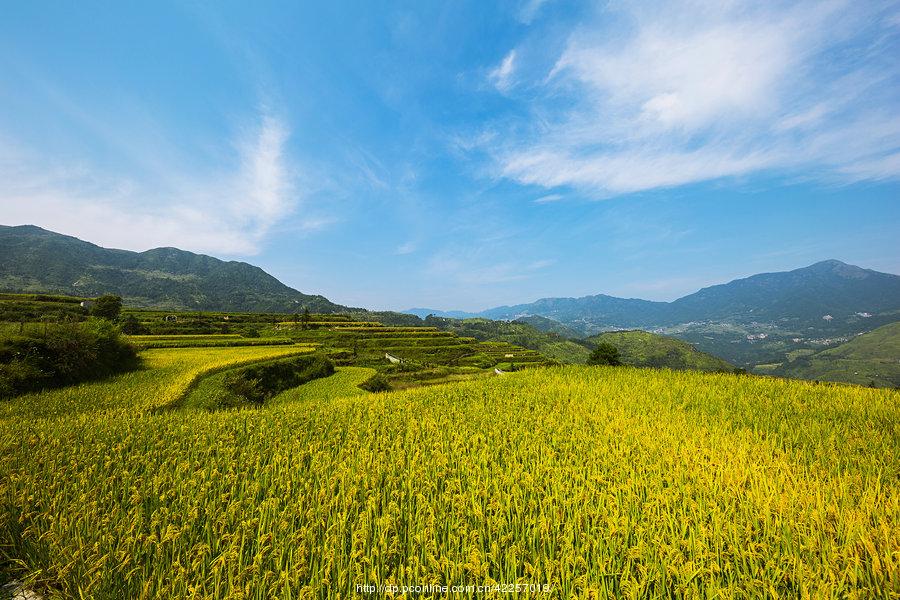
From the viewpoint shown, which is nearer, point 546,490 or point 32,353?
point 546,490

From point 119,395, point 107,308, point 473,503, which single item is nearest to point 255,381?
point 119,395

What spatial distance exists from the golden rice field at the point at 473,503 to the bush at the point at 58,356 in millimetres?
6530

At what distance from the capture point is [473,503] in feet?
13.3

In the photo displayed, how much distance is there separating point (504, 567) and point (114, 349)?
23047 mm

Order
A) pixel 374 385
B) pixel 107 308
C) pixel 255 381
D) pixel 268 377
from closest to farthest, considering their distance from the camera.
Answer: pixel 255 381
pixel 268 377
pixel 374 385
pixel 107 308

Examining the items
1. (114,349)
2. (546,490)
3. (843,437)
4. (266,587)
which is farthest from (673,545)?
(114,349)

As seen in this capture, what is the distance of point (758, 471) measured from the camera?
4.77 m

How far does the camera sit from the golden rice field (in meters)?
3.01

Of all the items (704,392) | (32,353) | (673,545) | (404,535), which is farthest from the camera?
(32,353)

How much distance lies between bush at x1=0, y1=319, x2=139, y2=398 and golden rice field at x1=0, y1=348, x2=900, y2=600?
653cm

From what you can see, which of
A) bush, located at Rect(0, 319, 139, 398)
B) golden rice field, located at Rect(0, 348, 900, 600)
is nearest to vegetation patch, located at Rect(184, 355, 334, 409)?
bush, located at Rect(0, 319, 139, 398)

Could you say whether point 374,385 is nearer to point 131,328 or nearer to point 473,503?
point 473,503

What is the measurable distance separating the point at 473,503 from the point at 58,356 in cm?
1978

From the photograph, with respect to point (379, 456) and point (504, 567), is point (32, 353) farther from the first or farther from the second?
point (504, 567)
